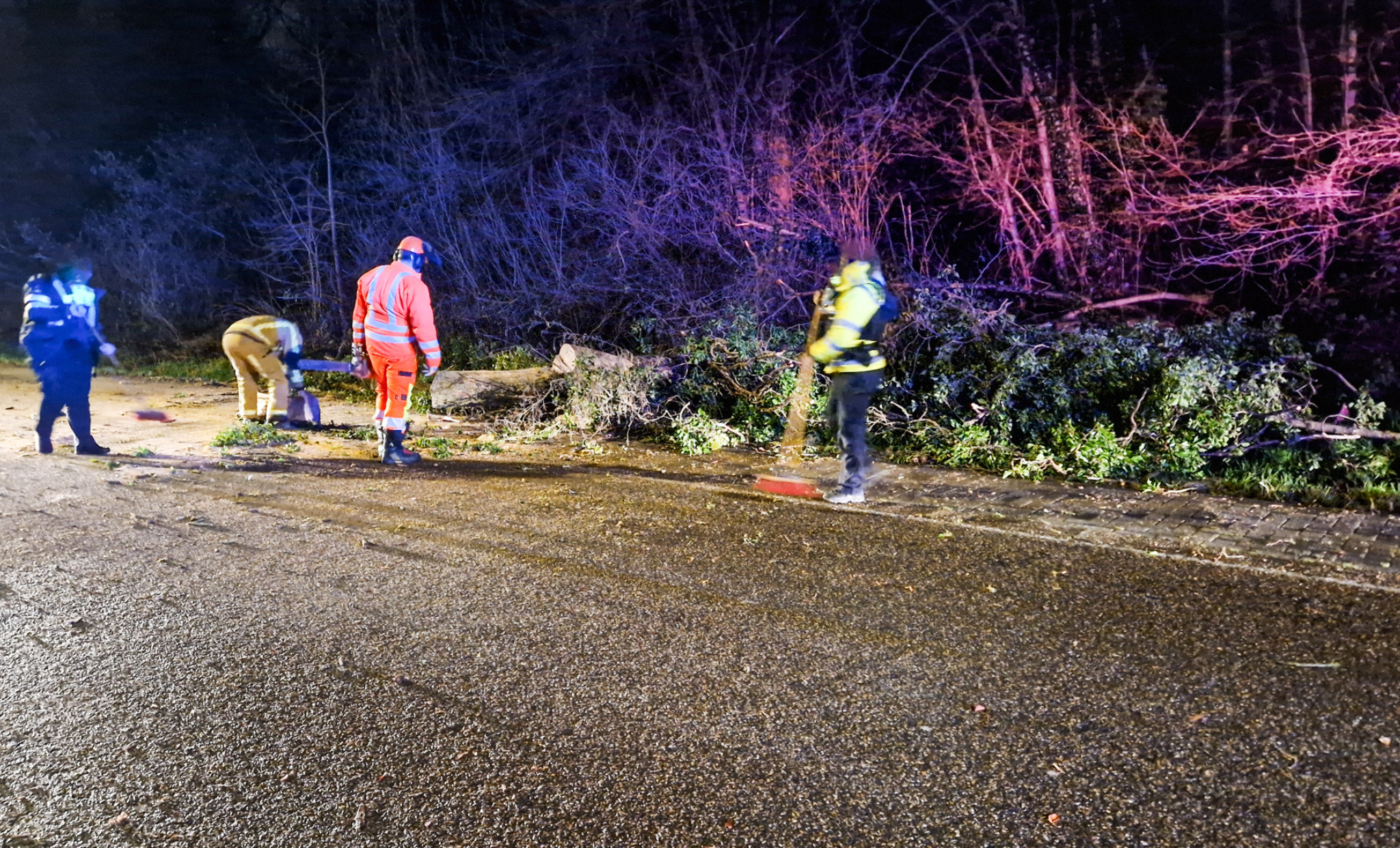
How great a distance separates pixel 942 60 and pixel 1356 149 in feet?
17.5

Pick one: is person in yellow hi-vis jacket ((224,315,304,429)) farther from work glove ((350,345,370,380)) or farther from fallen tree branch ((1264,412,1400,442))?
fallen tree branch ((1264,412,1400,442))

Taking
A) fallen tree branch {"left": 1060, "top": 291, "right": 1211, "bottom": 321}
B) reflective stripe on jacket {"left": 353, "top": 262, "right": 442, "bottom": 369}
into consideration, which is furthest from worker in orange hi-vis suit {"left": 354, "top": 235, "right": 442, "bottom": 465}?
fallen tree branch {"left": 1060, "top": 291, "right": 1211, "bottom": 321}

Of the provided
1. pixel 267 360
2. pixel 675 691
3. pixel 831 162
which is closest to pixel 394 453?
pixel 267 360

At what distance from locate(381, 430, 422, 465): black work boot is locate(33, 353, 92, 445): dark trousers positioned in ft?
8.94

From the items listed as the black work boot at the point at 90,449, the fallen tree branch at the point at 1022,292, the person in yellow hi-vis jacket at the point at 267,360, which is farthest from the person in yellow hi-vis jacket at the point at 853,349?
the black work boot at the point at 90,449

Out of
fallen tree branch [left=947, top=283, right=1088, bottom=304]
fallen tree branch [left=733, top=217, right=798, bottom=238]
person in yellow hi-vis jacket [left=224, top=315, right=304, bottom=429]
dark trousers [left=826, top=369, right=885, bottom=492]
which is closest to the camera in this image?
dark trousers [left=826, top=369, right=885, bottom=492]

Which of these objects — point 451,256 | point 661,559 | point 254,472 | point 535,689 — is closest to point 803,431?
point 661,559

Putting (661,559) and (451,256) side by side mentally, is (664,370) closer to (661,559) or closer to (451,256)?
(661,559)

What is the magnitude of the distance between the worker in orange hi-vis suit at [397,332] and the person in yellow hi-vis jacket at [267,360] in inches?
76.2

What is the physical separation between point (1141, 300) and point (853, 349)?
17.0ft

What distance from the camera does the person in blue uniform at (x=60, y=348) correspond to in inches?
361

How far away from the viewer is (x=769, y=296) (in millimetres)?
11883

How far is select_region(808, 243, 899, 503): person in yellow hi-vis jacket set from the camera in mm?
7000

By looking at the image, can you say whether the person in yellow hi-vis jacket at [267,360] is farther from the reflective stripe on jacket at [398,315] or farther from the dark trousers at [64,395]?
the reflective stripe on jacket at [398,315]
